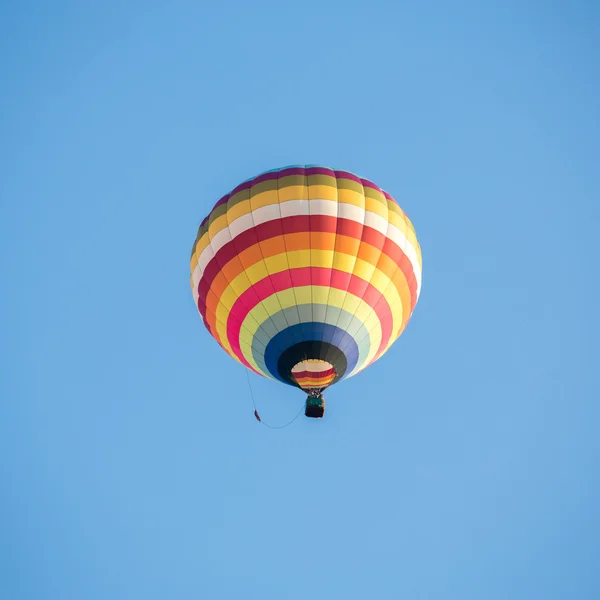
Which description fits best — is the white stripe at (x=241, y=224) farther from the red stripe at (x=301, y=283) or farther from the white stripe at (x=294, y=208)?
the red stripe at (x=301, y=283)

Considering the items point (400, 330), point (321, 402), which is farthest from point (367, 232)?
point (321, 402)

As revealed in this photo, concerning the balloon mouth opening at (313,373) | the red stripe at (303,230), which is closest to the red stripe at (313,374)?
the balloon mouth opening at (313,373)

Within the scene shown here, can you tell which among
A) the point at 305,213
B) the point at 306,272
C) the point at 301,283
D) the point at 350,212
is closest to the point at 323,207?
the point at 305,213

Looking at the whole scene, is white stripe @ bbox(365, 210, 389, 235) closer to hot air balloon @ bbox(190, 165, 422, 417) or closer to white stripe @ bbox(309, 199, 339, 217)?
hot air balloon @ bbox(190, 165, 422, 417)

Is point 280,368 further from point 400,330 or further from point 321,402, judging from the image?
point 400,330

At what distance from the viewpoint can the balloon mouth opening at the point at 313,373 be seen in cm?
955

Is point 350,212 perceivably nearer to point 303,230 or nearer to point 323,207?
point 323,207

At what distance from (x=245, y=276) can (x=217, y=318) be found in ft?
3.47

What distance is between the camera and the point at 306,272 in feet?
31.6

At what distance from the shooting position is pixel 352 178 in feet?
34.4

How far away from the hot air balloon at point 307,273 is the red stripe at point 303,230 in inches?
0.6

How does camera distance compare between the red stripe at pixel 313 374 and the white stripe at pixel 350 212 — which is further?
the white stripe at pixel 350 212

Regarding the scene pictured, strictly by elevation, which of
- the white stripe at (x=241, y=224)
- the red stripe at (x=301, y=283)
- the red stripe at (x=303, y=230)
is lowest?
the red stripe at (x=301, y=283)

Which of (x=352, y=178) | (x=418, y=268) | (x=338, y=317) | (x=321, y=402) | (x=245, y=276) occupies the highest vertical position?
(x=352, y=178)
